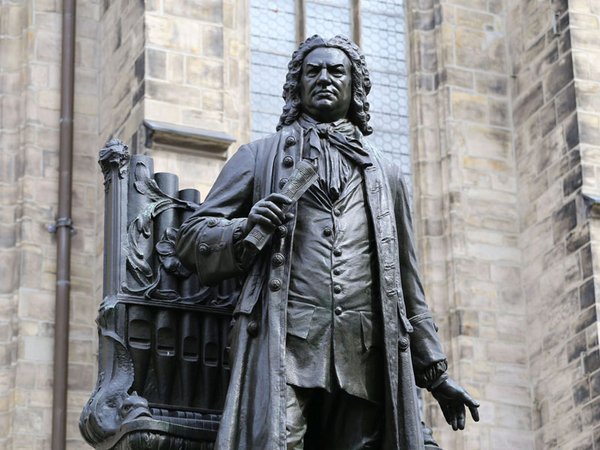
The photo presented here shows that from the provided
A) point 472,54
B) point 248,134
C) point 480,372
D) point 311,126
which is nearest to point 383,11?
point 472,54

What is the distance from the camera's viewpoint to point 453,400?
6934 millimetres

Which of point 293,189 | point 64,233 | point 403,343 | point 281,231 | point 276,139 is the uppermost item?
point 64,233

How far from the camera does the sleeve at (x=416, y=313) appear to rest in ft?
22.6

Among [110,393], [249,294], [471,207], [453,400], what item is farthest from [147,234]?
[471,207]

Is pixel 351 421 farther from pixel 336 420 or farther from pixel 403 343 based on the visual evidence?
pixel 403 343

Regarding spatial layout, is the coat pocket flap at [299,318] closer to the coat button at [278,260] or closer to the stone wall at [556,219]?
the coat button at [278,260]

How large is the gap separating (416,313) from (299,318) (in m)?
0.58

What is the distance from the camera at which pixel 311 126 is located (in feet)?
23.1

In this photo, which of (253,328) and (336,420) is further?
(336,420)

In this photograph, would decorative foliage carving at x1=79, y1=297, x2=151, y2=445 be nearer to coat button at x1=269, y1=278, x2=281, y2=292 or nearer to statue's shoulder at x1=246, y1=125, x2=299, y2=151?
coat button at x1=269, y1=278, x2=281, y2=292

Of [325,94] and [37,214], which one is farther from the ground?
[37,214]

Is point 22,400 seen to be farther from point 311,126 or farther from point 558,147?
point 311,126

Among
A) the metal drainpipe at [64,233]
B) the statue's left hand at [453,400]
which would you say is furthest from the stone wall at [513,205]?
the statue's left hand at [453,400]

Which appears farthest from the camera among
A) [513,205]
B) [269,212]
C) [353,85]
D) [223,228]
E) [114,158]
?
[513,205]
